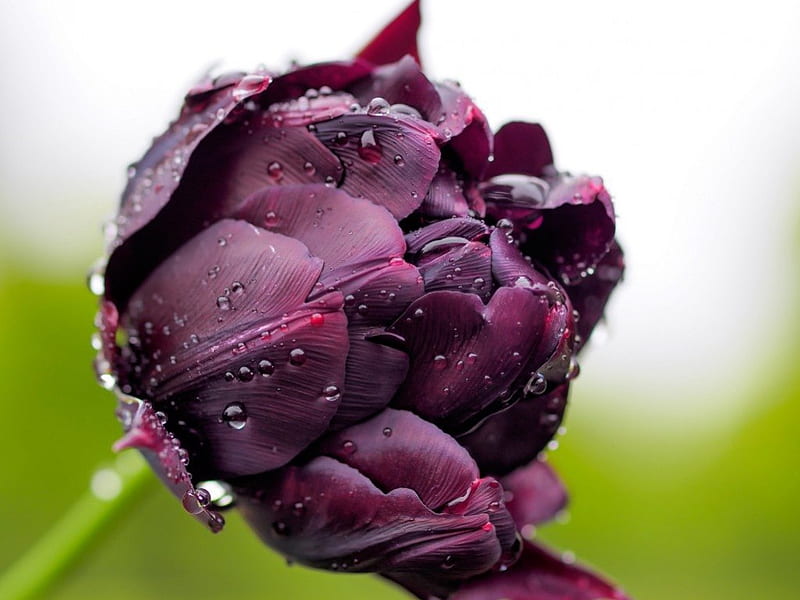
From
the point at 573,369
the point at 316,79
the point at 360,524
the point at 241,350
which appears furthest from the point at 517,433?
the point at 316,79

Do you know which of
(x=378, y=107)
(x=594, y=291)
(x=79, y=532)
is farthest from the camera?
(x=79, y=532)

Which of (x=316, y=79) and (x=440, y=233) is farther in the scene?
(x=316, y=79)

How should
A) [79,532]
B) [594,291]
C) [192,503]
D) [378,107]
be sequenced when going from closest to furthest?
[192,503], [378,107], [594,291], [79,532]

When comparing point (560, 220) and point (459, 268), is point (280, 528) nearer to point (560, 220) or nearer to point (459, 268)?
point (459, 268)

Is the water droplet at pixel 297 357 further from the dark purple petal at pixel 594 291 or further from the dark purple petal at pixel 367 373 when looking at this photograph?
the dark purple petal at pixel 594 291

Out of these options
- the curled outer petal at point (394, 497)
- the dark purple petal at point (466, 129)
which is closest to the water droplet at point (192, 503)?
the curled outer petal at point (394, 497)

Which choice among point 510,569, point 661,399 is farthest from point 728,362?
point 510,569

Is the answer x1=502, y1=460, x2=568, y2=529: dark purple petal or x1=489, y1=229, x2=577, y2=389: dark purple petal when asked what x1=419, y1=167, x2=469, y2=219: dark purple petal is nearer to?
x1=489, y1=229, x2=577, y2=389: dark purple petal
